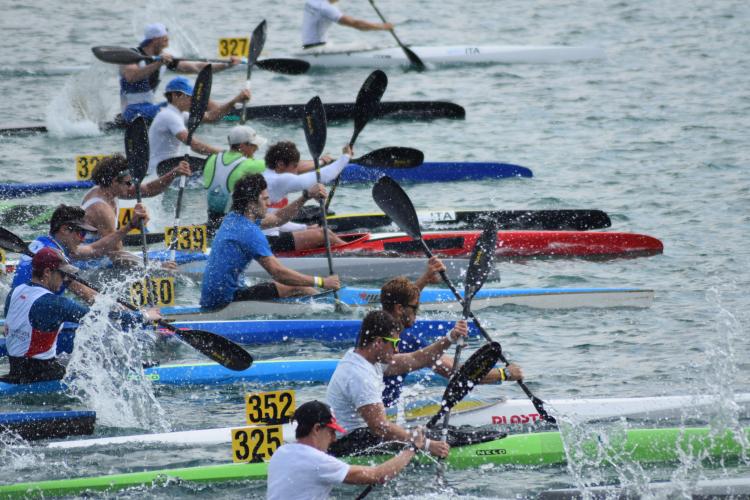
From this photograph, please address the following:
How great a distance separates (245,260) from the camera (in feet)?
34.0

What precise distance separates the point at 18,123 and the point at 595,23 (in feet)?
35.0

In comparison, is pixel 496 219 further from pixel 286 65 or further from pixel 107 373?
pixel 107 373

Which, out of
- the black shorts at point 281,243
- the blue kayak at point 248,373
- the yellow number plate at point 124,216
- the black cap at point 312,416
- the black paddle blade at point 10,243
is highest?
the black cap at point 312,416

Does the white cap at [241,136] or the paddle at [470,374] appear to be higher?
the white cap at [241,136]

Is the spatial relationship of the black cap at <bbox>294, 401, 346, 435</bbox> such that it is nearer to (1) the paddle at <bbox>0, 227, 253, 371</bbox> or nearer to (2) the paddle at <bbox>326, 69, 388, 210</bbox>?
(1) the paddle at <bbox>0, 227, 253, 371</bbox>

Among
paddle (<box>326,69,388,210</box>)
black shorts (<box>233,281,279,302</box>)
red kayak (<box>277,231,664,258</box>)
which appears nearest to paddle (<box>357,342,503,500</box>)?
black shorts (<box>233,281,279,302</box>)

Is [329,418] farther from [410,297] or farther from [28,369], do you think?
[28,369]

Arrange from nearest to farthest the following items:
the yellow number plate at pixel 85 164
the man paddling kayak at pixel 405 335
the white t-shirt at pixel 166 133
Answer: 1. the man paddling kayak at pixel 405 335
2. the yellow number plate at pixel 85 164
3. the white t-shirt at pixel 166 133

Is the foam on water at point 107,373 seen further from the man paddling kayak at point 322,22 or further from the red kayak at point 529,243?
the man paddling kayak at point 322,22

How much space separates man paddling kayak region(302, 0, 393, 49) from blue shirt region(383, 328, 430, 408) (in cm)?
1098

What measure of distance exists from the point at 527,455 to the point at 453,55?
1374 centimetres

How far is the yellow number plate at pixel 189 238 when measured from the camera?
38.9ft

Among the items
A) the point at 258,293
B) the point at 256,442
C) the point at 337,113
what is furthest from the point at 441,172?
the point at 256,442

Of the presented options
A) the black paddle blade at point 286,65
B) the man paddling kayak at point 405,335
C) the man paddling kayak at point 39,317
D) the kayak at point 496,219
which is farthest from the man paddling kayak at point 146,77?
the man paddling kayak at point 405,335
